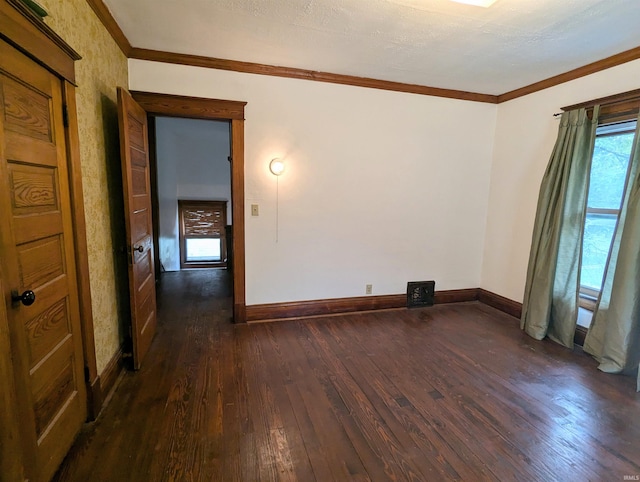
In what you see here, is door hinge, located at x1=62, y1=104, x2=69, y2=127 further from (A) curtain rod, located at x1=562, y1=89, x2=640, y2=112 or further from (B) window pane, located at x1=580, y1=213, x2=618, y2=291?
(B) window pane, located at x1=580, y1=213, x2=618, y2=291

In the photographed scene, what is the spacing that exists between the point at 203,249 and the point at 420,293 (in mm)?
3998

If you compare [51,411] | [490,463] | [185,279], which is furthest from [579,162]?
[185,279]

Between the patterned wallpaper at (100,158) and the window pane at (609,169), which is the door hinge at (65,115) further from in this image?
the window pane at (609,169)

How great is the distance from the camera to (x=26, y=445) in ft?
4.19

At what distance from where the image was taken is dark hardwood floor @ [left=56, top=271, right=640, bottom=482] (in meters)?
1.61

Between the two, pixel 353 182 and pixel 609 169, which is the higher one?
pixel 609 169

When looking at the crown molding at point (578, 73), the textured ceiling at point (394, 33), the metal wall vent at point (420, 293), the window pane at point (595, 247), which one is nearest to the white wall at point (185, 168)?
the textured ceiling at point (394, 33)

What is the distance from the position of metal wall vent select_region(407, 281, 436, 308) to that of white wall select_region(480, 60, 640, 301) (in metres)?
0.76

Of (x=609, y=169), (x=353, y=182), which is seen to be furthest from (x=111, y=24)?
(x=609, y=169)

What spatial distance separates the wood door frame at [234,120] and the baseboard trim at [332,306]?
20 cm

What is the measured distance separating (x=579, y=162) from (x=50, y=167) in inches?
151

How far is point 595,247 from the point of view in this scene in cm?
296

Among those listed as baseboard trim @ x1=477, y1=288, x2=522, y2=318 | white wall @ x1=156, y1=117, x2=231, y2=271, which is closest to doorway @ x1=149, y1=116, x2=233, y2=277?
white wall @ x1=156, y1=117, x2=231, y2=271

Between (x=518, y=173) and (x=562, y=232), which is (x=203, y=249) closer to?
(x=518, y=173)
